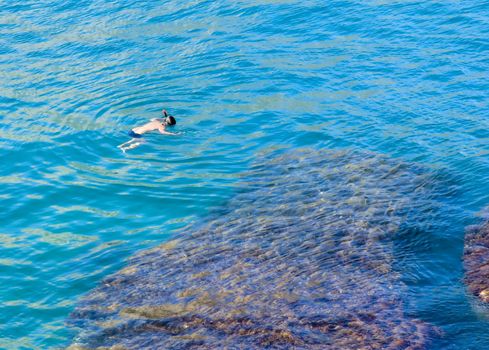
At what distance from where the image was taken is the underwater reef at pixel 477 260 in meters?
11.1

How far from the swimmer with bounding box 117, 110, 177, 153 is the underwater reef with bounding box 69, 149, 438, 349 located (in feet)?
10.0

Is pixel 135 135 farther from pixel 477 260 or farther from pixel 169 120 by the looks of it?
pixel 477 260

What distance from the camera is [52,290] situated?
12.7m

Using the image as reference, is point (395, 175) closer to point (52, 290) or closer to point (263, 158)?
point (263, 158)

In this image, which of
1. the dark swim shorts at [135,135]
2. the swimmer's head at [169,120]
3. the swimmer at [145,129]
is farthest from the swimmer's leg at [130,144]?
the swimmer's head at [169,120]

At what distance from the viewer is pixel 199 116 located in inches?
739

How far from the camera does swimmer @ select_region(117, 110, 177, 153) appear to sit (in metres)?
17.4

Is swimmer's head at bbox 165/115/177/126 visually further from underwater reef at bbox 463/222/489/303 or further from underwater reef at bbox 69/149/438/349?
underwater reef at bbox 463/222/489/303

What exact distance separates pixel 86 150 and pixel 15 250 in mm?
4089

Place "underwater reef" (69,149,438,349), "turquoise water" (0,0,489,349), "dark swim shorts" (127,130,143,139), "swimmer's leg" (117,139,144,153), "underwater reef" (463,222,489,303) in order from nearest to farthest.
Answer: "underwater reef" (69,149,438,349)
"underwater reef" (463,222,489,303)
"turquoise water" (0,0,489,349)
"swimmer's leg" (117,139,144,153)
"dark swim shorts" (127,130,143,139)

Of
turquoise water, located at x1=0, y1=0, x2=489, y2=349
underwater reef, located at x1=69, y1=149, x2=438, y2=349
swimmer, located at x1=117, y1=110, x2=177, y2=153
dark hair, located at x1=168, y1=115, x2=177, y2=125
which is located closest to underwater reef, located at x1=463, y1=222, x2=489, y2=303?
turquoise water, located at x1=0, y1=0, x2=489, y2=349

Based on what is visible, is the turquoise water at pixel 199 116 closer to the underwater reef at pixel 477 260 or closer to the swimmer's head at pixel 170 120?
the underwater reef at pixel 477 260

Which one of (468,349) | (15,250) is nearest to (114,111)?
(15,250)

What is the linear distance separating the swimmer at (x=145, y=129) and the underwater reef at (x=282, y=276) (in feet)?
10.0
